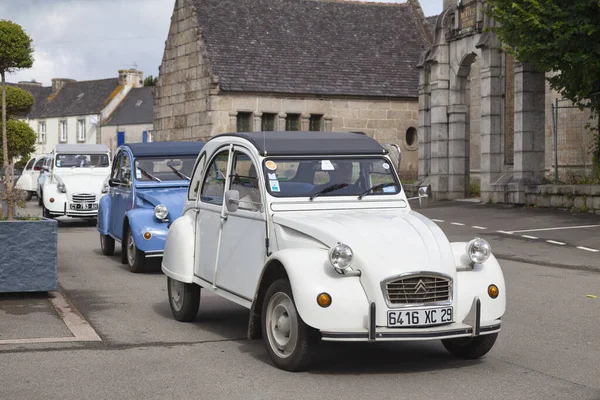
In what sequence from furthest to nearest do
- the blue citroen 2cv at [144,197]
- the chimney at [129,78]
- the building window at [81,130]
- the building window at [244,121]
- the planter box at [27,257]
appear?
the chimney at [129,78] → the building window at [81,130] → the building window at [244,121] → the blue citroen 2cv at [144,197] → the planter box at [27,257]

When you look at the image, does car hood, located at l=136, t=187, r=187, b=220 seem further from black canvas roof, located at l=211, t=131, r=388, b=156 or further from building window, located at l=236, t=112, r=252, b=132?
building window, located at l=236, t=112, r=252, b=132

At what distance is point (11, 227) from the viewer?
11273mm

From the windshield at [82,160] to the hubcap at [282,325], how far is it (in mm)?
18870

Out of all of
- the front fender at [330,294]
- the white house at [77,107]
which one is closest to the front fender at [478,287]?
the front fender at [330,294]

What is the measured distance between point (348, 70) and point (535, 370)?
119ft

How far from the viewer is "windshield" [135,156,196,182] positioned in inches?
613

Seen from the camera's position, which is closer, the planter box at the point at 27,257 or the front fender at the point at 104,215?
the planter box at the point at 27,257

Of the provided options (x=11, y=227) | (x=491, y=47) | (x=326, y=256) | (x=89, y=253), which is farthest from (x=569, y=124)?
(x=326, y=256)

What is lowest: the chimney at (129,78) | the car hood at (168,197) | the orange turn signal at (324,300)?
the orange turn signal at (324,300)

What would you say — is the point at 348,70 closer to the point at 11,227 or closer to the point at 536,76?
the point at 536,76

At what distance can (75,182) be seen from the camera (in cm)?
2452

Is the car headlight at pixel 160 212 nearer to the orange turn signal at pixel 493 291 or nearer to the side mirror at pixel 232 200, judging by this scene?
the side mirror at pixel 232 200

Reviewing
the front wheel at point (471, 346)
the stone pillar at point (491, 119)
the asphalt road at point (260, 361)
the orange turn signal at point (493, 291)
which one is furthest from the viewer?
the stone pillar at point (491, 119)

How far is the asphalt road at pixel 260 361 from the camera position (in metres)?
6.84
